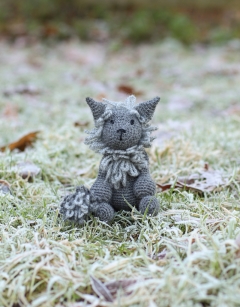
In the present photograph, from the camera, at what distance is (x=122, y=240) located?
1.73m

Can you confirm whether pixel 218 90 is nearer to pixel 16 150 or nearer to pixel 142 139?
pixel 16 150

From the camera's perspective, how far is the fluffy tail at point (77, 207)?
1750mm

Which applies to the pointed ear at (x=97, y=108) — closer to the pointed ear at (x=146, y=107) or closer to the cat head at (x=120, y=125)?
the cat head at (x=120, y=125)

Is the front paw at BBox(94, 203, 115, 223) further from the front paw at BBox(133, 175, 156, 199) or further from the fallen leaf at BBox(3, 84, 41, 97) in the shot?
the fallen leaf at BBox(3, 84, 41, 97)

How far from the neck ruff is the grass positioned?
0.56 feet

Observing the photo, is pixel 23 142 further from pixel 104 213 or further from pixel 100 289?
pixel 100 289

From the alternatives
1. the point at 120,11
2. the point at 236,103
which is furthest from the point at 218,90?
the point at 120,11

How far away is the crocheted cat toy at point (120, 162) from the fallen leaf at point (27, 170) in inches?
24.9

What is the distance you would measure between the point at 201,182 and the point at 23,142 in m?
1.39

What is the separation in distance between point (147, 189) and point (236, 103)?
3255 mm

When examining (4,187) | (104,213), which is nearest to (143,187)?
(104,213)

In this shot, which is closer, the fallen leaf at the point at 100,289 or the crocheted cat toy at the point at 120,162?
the fallen leaf at the point at 100,289

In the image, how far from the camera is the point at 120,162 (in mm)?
1896

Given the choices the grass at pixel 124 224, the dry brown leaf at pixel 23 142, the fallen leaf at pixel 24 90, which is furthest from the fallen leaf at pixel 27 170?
the fallen leaf at pixel 24 90
